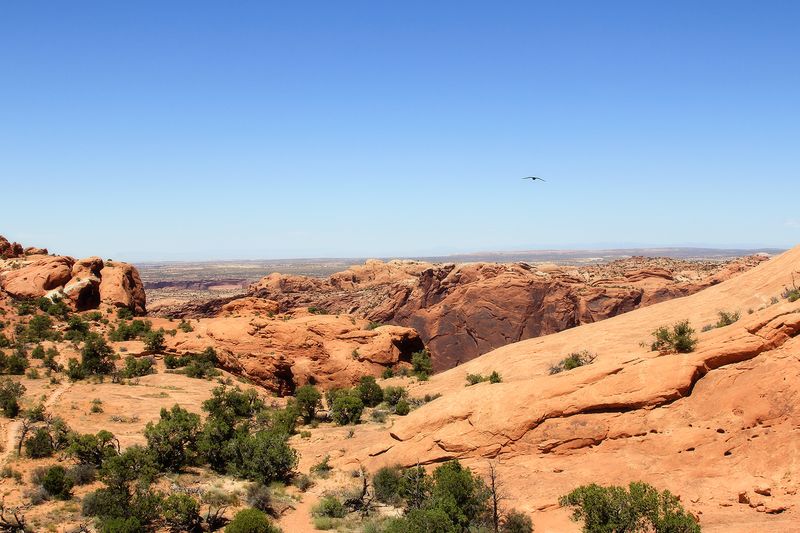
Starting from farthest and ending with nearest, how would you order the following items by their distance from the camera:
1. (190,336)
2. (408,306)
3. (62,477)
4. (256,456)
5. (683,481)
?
(408,306), (190,336), (256,456), (62,477), (683,481)

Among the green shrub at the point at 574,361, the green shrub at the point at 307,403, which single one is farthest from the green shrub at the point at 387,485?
the green shrub at the point at 307,403

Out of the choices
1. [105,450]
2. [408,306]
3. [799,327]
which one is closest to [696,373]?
[799,327]

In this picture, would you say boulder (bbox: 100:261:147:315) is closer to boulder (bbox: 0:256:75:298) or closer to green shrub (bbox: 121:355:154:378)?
boulder (bbox: 0:256:75:298)

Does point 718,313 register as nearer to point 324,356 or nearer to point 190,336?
point 324,356

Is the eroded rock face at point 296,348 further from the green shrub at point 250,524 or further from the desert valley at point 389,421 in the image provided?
the green shrub at point 250,524

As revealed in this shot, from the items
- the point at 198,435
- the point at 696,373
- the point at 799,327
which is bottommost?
A: the point at 198,435

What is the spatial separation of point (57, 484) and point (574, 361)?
2274 centimetres

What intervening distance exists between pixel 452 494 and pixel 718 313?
760 inches

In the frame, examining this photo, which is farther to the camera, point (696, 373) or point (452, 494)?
point (696, 373)

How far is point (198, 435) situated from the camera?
82.0 ft

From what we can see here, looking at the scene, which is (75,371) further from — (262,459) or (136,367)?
(262,459)

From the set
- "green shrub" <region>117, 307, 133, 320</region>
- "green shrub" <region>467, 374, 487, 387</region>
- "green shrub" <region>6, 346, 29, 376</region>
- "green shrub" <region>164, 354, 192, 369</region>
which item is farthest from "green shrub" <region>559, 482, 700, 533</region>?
"green shrub" <region>117, 307, 133, 320</region>

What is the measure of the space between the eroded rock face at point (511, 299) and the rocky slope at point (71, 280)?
28956 mm

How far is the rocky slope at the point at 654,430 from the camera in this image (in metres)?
17.1
